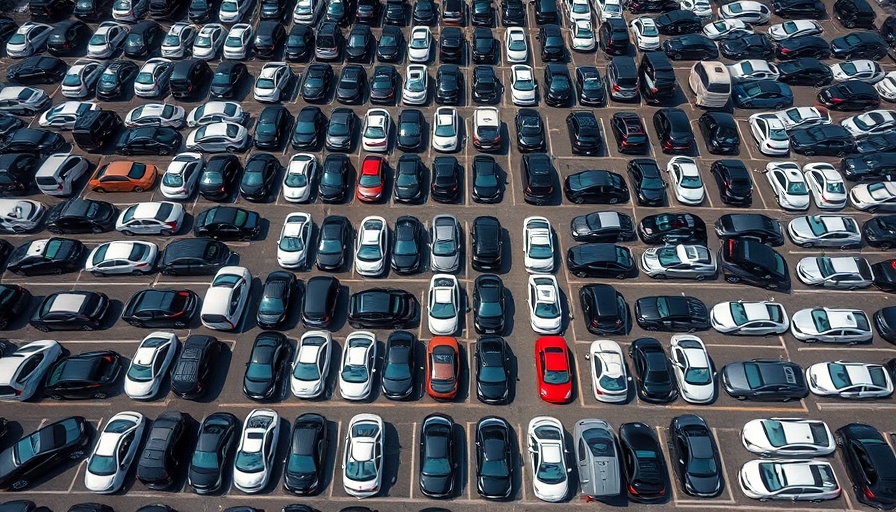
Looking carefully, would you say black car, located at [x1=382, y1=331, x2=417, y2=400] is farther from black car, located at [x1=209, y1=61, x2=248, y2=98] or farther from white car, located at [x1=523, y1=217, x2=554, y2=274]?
black car, located at [x1=209, y1=61, x2=248, y2=98]

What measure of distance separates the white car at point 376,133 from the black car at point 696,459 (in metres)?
21.2

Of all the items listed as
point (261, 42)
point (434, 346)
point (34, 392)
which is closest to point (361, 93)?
point (261, 42)

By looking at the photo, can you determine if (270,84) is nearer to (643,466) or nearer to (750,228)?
(750,228)

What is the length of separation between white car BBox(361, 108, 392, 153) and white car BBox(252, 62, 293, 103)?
21.9 ft

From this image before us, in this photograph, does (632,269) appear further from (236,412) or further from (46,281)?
(46,281)

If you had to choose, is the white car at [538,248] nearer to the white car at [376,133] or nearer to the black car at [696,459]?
the black car at [696,459]

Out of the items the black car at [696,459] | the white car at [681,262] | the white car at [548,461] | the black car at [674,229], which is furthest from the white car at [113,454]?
the black car at [674,229]

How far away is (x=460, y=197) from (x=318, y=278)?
9.38 meters

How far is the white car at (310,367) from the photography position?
25078mm

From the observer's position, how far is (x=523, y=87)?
3703 cm

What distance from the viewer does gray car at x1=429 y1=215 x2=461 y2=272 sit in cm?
2880

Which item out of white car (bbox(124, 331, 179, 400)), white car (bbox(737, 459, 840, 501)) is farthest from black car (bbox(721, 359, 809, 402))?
white car (bbox(124, 331, 179, 400))

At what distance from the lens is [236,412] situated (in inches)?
994

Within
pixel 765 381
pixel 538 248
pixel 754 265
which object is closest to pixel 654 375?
pixel 765 381
